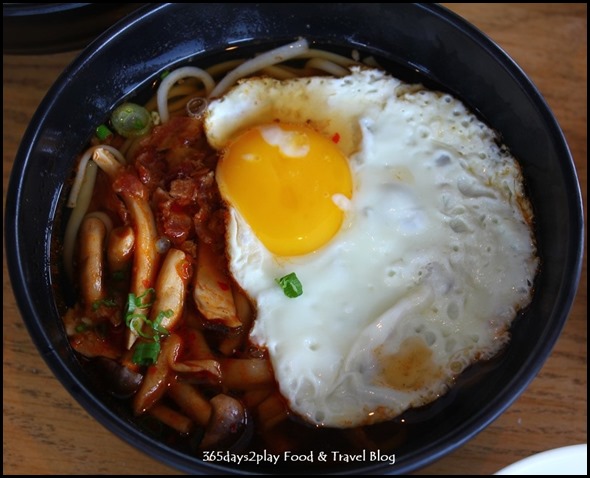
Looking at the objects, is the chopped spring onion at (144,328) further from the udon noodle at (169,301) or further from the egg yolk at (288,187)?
the egg yolk at (288,187)

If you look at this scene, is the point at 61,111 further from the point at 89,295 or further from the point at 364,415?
the point at 364,415

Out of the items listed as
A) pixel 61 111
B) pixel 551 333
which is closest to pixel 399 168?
pixel 551 333

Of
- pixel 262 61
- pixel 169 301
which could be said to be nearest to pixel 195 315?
pixel 169 301

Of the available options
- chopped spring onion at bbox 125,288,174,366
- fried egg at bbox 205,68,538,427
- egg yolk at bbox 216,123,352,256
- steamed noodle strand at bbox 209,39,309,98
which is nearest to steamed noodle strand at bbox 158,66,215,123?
steamed noodle strand at bbox 209,39,309,98

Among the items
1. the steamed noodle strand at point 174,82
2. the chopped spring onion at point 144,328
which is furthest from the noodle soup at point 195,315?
the steamed noodle strand at point 174,82

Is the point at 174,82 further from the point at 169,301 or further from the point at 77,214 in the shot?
the point at 169,301

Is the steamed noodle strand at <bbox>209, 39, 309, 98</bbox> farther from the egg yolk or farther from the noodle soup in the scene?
the egg yolk
